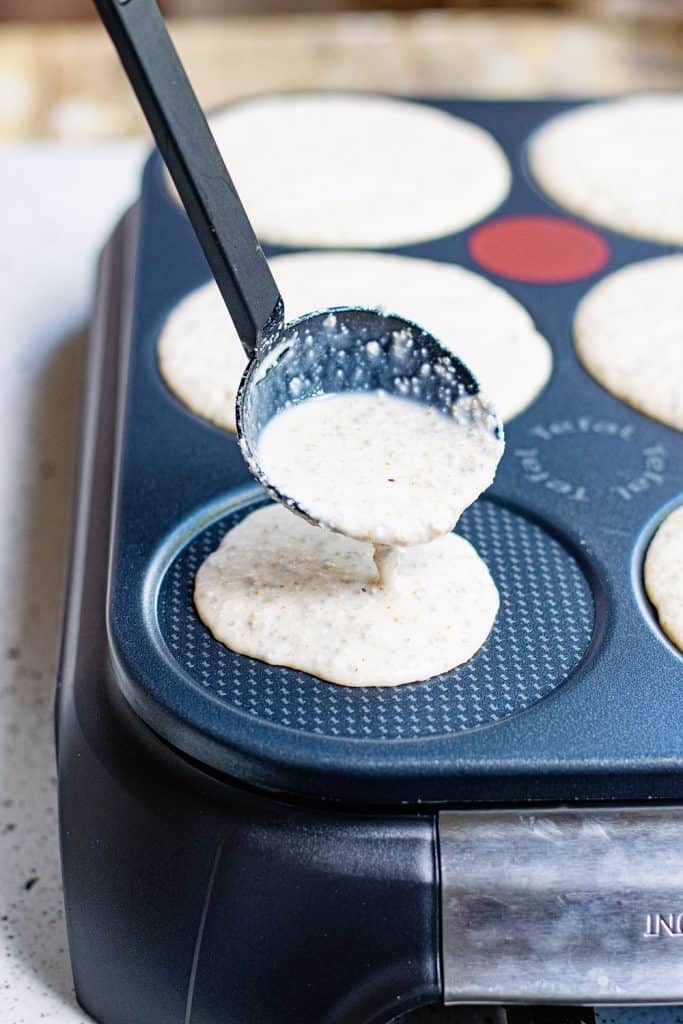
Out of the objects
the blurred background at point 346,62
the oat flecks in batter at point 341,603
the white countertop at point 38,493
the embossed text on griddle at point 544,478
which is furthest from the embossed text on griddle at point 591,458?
the blurred background at point 346,62

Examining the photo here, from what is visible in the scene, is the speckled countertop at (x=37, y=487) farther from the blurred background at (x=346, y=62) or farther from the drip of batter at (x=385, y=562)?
the drip of batter at (x=385, y=562)

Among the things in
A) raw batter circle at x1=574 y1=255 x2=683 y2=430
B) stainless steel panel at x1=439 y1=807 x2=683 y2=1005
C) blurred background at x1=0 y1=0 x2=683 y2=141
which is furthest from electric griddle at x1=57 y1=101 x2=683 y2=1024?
blurred background at x1=0 y1=0 x2=683 y2=141

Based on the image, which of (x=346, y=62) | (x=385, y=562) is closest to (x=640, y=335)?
(x=385, y=562)

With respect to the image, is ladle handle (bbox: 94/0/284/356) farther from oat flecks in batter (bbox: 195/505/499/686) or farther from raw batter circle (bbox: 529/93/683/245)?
raw batter circle (bbox: 529/93/683/245)

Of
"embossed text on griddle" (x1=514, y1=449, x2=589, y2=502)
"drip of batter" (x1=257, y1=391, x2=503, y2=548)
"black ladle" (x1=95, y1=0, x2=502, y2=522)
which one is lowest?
"embossed text on griddle" (x1=514, y1=449, x2=589, y2=502)

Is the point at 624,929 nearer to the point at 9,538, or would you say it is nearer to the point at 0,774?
the point at 0,774

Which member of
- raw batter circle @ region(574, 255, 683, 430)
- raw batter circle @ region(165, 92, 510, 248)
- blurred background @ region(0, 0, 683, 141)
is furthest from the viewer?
blurred background @ region(0, 0, 683, 141)

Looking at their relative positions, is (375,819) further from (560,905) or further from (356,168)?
(356,168)
